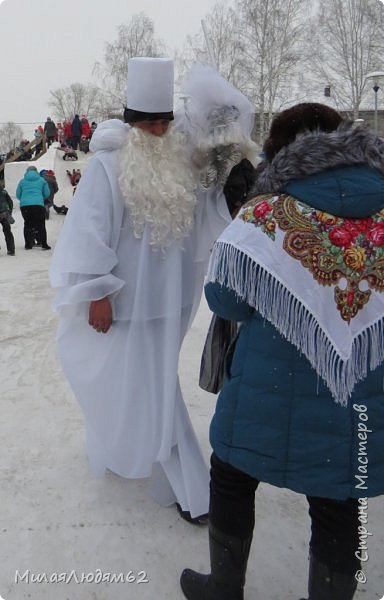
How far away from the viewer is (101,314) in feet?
6.85

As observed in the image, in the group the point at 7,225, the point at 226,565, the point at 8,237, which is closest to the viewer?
the point at 226,565

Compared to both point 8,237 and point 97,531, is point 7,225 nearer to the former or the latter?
point 8,237

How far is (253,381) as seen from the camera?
140cm

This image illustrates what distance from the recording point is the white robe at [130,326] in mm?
2045

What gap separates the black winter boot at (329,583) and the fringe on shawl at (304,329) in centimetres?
47

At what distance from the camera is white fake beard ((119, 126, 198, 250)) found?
2.02 m

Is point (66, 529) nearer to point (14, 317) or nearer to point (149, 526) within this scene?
point (149, 526)

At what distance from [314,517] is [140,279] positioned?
104cm

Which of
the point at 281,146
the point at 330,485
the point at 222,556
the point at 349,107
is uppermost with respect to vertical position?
the point at 349,107

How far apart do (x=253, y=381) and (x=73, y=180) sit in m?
17.4

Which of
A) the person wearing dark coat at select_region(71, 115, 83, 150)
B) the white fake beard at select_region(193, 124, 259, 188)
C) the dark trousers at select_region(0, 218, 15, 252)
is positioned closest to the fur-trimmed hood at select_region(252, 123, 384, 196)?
the white fake beard at select_region(193, 124, 259, 188)

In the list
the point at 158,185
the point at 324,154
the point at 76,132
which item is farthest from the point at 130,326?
the point at 76,132

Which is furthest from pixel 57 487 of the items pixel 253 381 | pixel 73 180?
pixel 73 180

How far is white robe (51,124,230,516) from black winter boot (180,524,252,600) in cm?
54
